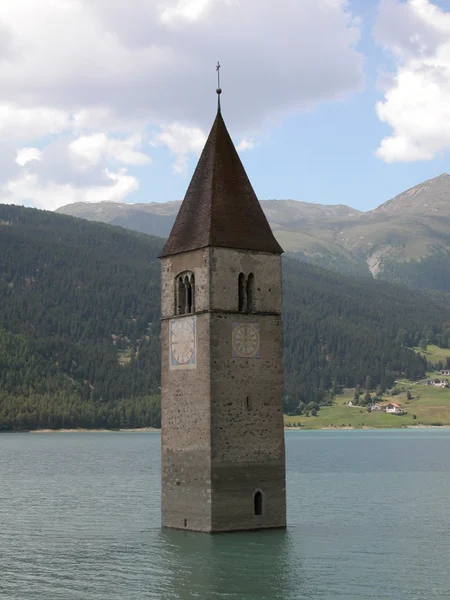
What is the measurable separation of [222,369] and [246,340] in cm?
202

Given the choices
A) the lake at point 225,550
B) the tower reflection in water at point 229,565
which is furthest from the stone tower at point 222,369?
the lake at point 225,550

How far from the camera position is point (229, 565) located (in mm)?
47000

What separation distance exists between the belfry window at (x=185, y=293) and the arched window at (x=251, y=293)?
2693 millimetres

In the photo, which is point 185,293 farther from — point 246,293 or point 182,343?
point 246,293

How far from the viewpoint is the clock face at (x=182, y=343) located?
54.2 m

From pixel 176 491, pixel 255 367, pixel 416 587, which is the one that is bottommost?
pixel 416 587

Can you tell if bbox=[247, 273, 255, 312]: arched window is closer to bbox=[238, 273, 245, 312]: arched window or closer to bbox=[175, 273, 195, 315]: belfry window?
bbox=[238, 273, 245, 312]: arched window

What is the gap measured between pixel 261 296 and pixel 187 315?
3.68m

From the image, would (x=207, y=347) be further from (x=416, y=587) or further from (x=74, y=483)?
(x=74, y=483)

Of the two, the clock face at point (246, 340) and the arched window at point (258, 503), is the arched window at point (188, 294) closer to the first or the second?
the clock face at point (246, 340)

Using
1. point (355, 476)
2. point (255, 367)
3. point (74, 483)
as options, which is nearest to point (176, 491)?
point (255, 367)

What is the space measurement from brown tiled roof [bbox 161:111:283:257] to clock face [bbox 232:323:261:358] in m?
3.82

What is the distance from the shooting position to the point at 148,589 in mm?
43594

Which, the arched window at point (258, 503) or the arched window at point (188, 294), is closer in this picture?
the arched window at point (258, 503)
